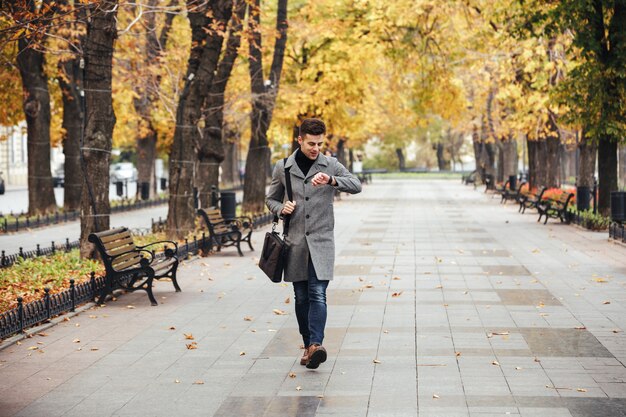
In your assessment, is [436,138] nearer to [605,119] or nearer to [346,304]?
[605,119]

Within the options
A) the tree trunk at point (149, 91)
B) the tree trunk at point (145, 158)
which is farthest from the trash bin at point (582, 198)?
the tree trunk at point (145, 158)

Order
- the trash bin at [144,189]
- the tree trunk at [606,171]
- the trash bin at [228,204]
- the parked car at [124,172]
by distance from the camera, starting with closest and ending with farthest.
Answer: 1. the trash bin at [228,204]
2. the tree trunk at [606,171]
3. the trash bin at [144,189]
4. the parked car at [124,172]

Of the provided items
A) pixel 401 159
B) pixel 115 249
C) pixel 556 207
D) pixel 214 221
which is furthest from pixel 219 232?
pixel 401 159

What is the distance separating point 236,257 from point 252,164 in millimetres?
12398

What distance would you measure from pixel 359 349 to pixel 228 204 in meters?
14.3

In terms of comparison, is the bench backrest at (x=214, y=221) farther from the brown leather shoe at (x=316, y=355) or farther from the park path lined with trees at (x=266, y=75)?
the brown leather shoe at (x=316, y=355)

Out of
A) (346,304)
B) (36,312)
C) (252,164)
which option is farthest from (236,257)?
(252,164)

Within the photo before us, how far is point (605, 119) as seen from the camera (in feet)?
72.7

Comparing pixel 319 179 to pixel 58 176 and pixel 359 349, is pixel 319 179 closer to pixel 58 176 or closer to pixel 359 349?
pixel 359 349

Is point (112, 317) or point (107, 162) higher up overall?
point (107, 162)

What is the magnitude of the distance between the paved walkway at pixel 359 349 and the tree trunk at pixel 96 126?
1.62 meters

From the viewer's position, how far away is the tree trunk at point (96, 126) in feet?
52.8

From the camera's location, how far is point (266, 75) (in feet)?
119

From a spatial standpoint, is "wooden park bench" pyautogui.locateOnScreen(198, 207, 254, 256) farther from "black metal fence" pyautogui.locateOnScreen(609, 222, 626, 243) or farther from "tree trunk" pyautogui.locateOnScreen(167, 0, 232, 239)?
"black metal fence" pyautogui.locateOnScreen(609, 222, 626, 243)
